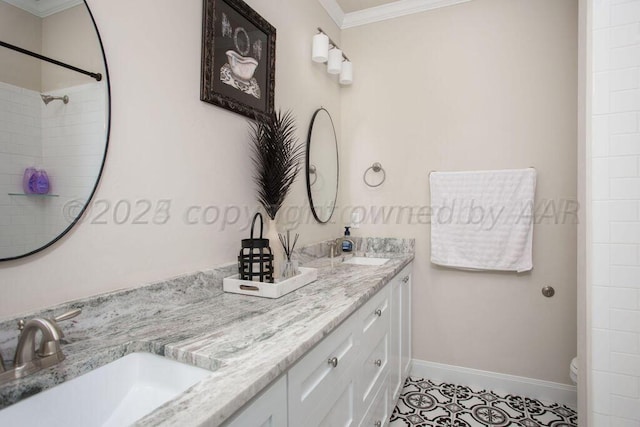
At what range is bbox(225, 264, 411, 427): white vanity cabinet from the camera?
76cm

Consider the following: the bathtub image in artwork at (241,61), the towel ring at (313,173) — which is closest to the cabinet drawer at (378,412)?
the towel ring at (313,173)

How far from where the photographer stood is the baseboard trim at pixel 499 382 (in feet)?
6.75

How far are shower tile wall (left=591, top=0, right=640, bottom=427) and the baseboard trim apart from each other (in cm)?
89

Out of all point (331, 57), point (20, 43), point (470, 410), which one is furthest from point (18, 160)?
point (470, 410)

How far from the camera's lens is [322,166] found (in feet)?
7.50

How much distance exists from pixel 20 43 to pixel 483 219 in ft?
7.48

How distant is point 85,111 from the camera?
0.89 meters

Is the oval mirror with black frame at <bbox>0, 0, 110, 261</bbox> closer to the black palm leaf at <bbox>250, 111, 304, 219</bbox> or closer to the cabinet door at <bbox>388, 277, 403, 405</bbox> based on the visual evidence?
the black palm leaf at <bbox>250, 111, 304, 219</bbox>

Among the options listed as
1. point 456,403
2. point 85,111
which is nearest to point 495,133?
point 456,403

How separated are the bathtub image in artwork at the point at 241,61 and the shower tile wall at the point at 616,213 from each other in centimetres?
141

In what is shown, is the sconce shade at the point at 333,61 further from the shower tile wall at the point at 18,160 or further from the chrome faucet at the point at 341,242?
the shower tile wall at the point at 18,160

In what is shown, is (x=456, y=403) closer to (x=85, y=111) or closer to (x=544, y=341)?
(x=544, y=341)

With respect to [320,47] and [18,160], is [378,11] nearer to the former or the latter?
[320,47]

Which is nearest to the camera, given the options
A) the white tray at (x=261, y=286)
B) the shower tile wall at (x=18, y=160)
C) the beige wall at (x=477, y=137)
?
the shower tile wall at (x=18, y=160)
